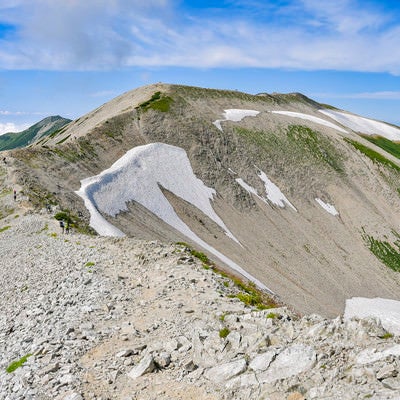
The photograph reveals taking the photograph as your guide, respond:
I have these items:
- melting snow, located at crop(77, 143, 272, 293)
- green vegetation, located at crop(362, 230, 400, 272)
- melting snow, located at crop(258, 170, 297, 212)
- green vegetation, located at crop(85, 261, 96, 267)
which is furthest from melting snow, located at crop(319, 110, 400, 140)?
green vegetation, located at crop(85, 261, 96, 267)

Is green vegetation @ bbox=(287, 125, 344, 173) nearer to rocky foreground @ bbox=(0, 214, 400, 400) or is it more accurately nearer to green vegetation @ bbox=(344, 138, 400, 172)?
green vegetation @ bbox=(344, 138, 400, 172)

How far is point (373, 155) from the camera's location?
409 ft

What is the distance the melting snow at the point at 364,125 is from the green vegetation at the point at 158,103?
3308 inches

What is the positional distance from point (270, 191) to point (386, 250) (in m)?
29.4

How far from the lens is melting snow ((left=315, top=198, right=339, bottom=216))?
99494 mm

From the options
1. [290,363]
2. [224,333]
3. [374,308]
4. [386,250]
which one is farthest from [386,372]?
[386,250]

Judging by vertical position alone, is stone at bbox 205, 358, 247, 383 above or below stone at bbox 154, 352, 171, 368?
above

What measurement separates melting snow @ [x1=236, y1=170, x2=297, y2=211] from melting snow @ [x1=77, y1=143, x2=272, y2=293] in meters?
10.5

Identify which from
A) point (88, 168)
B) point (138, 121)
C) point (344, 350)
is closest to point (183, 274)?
point (344, 350)

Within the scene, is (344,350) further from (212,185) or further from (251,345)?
(212,185)

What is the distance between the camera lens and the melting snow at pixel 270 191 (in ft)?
307

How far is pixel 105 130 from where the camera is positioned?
89062 millimetres

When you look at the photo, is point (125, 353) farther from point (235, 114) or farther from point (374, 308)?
point (235, 114)

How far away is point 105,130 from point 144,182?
765 inches
